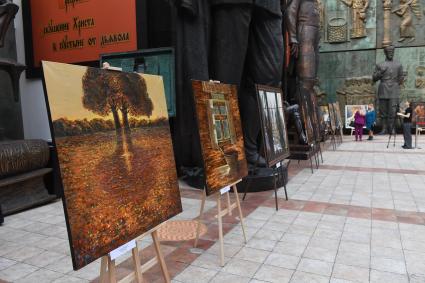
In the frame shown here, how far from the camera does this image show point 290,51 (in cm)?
1044

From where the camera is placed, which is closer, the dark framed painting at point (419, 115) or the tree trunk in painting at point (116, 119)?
the tree trunk in painting at point (116, 119)

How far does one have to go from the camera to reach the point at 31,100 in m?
7.50

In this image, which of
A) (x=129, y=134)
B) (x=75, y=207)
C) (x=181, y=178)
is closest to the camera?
(x=75, y=207)

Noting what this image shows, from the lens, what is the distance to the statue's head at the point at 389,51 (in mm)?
14452

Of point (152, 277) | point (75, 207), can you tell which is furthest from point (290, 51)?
point (75, 207)

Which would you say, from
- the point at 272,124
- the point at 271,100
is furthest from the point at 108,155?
the point at 271,100

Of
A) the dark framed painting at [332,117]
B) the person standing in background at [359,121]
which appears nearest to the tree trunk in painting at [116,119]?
the dark framed painting at [332,117]

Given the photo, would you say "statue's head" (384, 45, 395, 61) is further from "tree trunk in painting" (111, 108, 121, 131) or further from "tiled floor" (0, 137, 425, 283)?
"tree trunk in painting" (111, 108, 121, 131)

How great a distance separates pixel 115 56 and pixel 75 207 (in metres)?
4.50

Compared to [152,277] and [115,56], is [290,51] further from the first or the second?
[152,277]

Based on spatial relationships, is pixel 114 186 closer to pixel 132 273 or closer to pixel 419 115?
pixel 132 273

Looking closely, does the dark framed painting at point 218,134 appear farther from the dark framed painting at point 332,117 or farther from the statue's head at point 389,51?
the statue's head at point 389,51

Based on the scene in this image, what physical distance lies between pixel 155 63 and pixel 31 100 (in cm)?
324

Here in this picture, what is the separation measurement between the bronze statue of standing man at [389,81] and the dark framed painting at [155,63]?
11.3m
